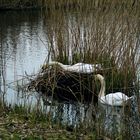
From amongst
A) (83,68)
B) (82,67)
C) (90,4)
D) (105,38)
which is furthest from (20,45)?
(82,67)

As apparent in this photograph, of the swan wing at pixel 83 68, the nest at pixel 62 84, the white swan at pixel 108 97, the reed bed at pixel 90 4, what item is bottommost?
the white swan at pixel 108 97

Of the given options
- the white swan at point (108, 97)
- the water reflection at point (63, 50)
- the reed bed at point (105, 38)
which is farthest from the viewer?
the reed bed at point (105, 38)

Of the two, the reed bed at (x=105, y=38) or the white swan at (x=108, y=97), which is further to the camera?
the reed bed at (x=105, y=38)

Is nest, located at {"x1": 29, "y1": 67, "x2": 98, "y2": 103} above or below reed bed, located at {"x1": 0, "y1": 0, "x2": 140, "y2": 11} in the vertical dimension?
below

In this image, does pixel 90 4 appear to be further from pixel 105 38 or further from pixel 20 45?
pixel 20 45

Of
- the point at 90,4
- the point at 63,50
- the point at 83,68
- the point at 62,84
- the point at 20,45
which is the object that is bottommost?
the point at 62,84

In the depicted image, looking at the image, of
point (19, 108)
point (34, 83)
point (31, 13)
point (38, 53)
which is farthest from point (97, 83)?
point (31, 13)

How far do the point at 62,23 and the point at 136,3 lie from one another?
1984 millimetres

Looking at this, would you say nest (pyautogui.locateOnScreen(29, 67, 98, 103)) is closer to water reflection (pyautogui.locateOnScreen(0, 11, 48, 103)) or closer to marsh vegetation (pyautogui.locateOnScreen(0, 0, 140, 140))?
marsh vegetation (pyautogui.locateOnScreen(0, 0, 140, 140))

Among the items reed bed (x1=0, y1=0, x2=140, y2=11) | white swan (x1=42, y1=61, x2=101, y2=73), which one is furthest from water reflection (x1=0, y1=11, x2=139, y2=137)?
white swan (x1=42, y1=61, x2=101, y2=73)

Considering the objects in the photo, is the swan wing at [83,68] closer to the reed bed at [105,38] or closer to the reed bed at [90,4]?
the reed bed at [105,38]

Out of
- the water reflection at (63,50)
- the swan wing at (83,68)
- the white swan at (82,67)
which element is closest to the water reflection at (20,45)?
the water reflection at (63,50)

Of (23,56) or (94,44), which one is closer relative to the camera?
(94,44)

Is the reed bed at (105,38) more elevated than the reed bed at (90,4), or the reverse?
the reed bed at (90,4)
